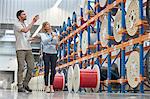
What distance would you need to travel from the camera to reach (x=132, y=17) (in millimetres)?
5543

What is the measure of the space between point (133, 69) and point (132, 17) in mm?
911

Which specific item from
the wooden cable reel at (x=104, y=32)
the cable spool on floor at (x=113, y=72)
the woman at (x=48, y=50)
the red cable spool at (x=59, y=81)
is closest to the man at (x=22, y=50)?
the woman at (x=48, y=50)

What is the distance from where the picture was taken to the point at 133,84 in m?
5.37

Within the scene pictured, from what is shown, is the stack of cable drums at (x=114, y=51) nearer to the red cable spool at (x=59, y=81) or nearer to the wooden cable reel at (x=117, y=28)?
the wooden cable reel at (x=117, y=28)

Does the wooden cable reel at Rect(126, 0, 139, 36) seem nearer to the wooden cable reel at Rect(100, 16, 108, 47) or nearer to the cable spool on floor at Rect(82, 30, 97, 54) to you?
the wooden cable reel at Rect(100, 16, 108, 47)

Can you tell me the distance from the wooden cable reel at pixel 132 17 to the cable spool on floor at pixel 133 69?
1.30ft

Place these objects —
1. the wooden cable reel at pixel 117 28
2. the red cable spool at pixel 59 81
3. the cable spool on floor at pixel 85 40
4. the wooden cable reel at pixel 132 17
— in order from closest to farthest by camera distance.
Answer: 1. the wooden cable reel at pixel 132 17
2. the wooden cable reel at pixel 117 28
3. the cable spool on floor at pixel 85 40
4. the red cable spool at pixel 59 81

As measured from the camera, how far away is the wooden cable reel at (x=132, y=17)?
540cm

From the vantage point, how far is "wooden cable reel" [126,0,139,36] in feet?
17.7

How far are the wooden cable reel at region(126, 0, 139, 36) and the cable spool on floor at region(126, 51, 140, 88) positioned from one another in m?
0.40

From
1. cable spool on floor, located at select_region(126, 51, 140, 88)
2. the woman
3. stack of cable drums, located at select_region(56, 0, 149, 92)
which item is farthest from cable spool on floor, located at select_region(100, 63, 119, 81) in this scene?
cable spool on floor, located at select_region(126, 51, 140, 88)

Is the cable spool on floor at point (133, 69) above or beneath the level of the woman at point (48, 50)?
beneath

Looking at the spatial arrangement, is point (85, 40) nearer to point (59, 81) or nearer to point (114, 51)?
point (114, 51)

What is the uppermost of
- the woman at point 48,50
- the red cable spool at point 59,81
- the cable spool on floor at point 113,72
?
the woman at point 48,50
